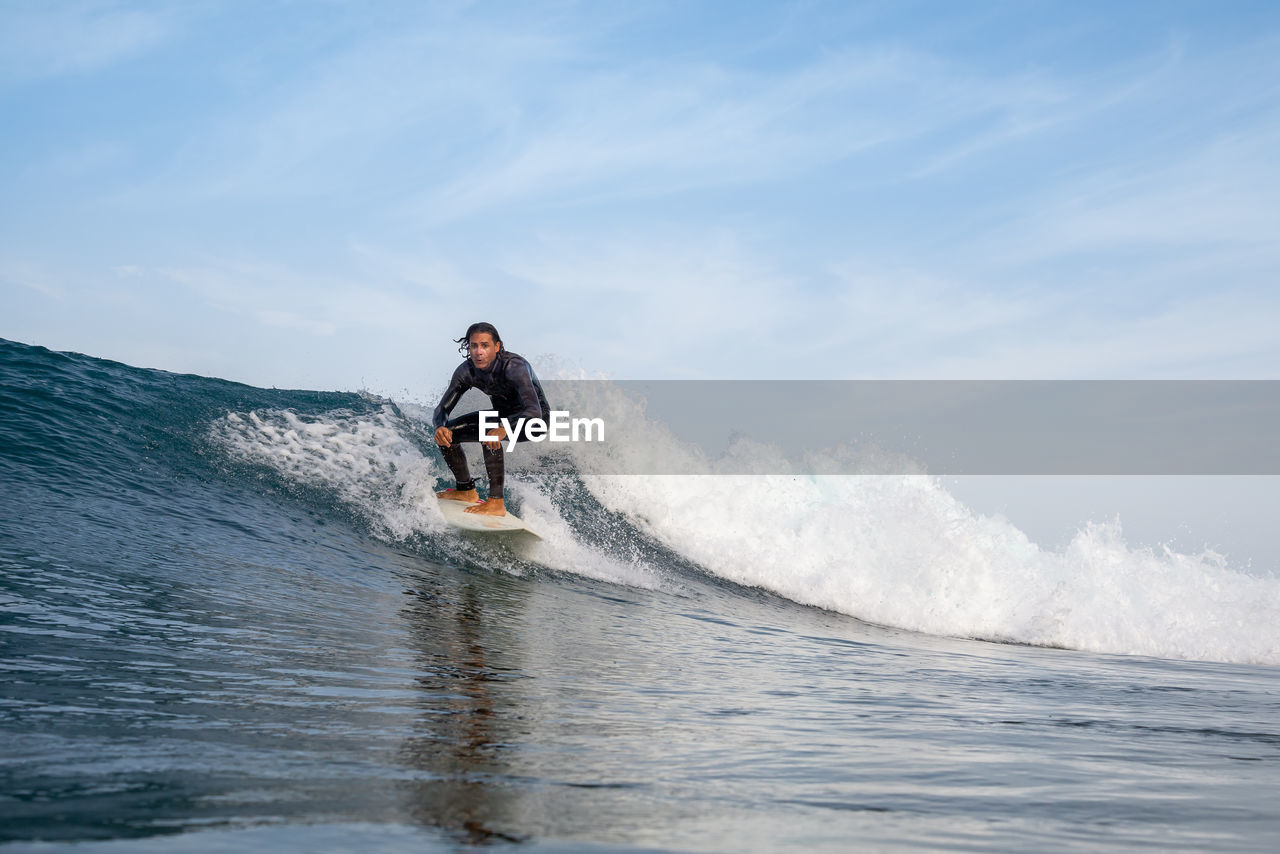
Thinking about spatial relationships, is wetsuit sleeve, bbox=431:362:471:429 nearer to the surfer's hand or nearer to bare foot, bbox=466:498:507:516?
the surfer's hand

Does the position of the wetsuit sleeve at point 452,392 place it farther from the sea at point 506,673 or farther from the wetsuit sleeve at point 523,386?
the sea at point 506,673

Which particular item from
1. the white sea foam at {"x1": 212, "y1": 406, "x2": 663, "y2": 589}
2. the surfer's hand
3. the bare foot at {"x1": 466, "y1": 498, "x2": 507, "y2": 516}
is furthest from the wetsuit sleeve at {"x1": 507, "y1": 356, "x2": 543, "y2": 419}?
the white sea foam at {"x1": 212, "y1": 406, "x2": 663, "y2": 589}

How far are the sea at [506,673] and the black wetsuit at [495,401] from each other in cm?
94

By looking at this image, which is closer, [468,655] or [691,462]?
[468,655]

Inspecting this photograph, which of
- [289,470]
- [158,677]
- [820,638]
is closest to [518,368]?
[289,470]

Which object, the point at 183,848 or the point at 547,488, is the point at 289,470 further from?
the point at 183,848

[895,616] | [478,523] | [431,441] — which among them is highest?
[431,441]

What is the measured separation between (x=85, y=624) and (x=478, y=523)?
5215 mm

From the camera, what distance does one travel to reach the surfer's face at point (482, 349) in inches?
346

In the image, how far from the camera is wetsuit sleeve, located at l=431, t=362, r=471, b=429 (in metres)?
9.08

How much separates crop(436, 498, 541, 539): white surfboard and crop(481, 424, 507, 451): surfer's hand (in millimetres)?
933

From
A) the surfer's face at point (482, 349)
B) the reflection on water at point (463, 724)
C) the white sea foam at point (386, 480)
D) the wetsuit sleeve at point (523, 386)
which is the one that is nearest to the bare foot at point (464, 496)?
the white sea foam at point (386, 480)

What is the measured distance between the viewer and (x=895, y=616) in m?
11.4

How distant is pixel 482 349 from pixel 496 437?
35.9 inches
